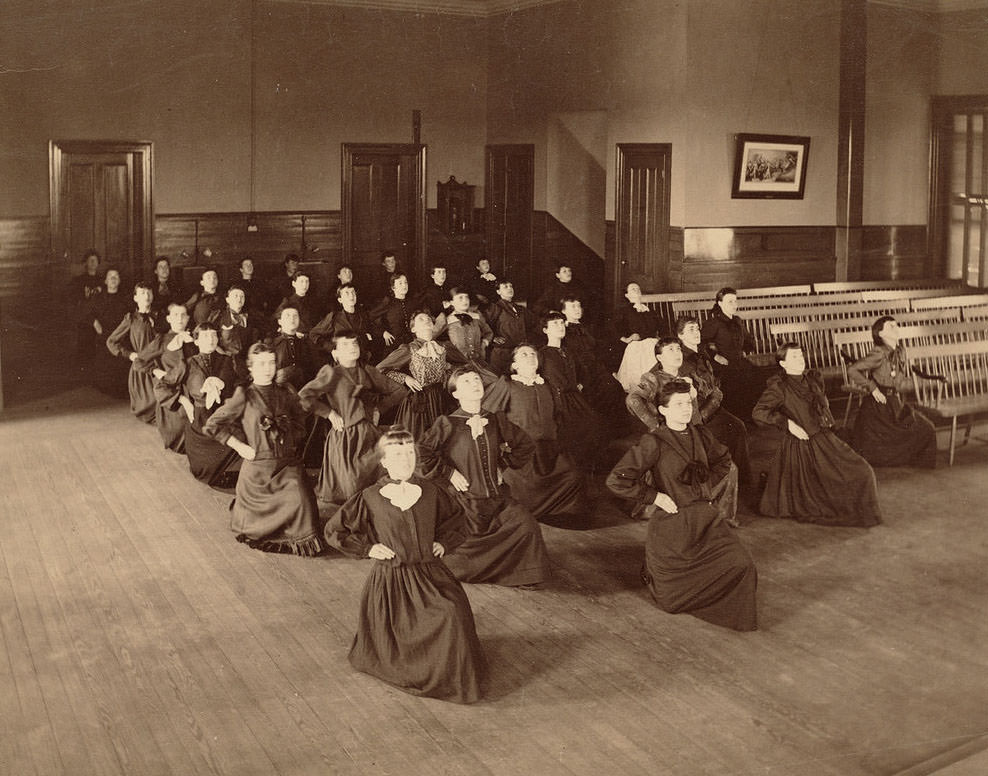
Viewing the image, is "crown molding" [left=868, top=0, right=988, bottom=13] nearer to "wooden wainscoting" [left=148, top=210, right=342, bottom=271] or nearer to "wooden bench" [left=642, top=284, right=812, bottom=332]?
"wooden bench" [left=642, top=284, right=812, bottom=332]

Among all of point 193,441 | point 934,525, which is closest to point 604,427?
point 934,525

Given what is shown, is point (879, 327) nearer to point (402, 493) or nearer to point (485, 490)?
point (485, 490)

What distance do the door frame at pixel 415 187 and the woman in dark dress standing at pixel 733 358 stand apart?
23.3ft

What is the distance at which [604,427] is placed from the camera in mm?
9172

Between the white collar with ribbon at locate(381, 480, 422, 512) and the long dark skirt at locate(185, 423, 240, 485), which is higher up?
Answer: the white collar with ribbon at locate(381, 480, 422, 512)

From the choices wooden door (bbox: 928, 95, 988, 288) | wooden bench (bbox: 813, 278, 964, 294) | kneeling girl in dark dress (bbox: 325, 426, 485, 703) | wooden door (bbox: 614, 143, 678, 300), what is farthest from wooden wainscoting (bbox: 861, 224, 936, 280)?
kneeling girl in dark dress (bbox: 325, 426, 485, 703)

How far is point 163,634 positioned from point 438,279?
802 cm

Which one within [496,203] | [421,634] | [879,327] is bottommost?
[421,634]

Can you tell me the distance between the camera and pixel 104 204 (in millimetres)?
14555

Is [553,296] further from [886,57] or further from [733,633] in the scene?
[733,633]

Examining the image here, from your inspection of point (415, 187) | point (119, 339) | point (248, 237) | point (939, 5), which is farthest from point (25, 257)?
point (939, 5)

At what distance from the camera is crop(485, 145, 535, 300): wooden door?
652 inches

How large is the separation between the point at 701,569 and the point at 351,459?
2.79 meters

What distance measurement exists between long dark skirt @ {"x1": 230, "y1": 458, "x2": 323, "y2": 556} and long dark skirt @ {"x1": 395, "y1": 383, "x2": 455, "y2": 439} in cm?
154
